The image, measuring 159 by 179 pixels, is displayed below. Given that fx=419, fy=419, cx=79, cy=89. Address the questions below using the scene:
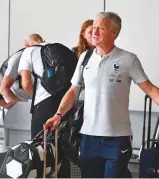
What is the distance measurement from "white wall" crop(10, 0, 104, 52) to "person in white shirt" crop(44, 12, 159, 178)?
2.63 m

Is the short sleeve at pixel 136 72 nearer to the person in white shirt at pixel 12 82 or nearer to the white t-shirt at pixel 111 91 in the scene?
the white t-shirt at pixel 111 91

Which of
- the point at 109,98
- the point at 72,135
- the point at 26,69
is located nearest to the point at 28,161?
the point at 72,135

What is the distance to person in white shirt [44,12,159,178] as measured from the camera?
223 cm

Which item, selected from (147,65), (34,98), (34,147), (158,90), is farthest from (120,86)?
(147,65)

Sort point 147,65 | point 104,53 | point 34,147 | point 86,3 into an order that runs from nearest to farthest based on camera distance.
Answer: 1. point 34,147
2. point 104,53
3. point 147,65
4. point 86,3

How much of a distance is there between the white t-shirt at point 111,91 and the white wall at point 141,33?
236 cm

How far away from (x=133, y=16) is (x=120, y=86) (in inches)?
100

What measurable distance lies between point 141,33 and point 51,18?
1173 millimetres

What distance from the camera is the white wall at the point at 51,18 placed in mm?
4941

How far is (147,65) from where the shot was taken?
4586 mm

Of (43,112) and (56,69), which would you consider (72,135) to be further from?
(56,69)

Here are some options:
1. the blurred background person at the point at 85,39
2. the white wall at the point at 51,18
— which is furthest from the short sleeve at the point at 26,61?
the white wall at the point at 51,18

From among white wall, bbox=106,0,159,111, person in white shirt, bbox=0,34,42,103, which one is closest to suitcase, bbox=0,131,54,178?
person in white shirt, bbox=0,34,42,103

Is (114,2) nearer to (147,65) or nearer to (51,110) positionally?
(147,65)
